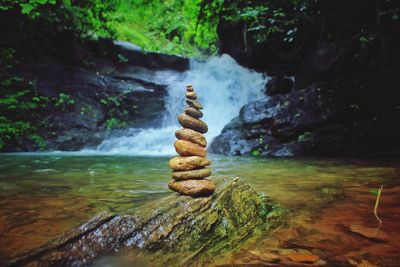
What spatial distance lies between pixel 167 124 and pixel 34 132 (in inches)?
216

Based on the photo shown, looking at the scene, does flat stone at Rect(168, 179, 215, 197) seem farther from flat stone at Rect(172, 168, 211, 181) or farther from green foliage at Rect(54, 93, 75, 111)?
green foliage at Rect(54, 93, 75, 111)

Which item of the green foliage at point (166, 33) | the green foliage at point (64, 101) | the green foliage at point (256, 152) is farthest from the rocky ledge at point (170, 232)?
the green foliage at point (166, 33)

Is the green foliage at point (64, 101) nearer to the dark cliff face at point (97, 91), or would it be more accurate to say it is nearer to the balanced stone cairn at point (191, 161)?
the dark cliff face at point (97, 91)

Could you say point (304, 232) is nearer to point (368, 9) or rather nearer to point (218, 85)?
point (368, 9)

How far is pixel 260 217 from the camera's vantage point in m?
2.69

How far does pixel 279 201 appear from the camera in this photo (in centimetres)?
327

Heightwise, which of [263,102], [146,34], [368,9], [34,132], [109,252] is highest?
[146,34]

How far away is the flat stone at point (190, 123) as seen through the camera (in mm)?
2850

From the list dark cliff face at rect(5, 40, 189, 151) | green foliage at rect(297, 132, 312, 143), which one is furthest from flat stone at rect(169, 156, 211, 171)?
dark cliff face at rect(5, 40, 189, 151)

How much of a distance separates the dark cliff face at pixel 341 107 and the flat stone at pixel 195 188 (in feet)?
20.0

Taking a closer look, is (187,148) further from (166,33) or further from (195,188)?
(166,33)

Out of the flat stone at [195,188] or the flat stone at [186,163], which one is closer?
the flat stone at [195,188]

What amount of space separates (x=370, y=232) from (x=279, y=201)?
1.11m

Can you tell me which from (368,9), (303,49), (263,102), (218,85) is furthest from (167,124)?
(368,9)
